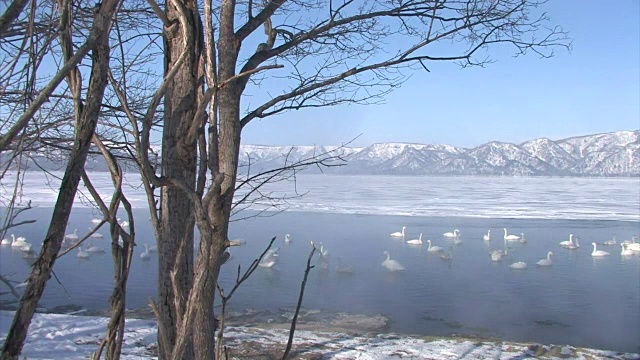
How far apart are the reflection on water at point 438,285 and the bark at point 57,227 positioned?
9013mm

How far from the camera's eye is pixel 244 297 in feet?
38.5

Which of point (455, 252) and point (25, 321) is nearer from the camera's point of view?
point (25, 321)

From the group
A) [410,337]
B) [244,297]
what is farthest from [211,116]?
[244,297]

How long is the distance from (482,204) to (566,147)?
93.2 metres

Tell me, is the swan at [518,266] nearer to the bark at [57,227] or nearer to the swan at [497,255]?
the swan at [497,255]

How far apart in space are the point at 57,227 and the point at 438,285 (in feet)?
41.8

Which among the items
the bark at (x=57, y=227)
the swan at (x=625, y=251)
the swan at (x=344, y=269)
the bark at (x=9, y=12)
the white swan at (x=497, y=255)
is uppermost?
the bark at (x=9, y=12)

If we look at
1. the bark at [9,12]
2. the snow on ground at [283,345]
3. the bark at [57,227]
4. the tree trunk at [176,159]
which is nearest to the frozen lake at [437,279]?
the snow on ground at [283,345]

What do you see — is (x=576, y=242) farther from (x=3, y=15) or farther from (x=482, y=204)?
(x=3, y=15)

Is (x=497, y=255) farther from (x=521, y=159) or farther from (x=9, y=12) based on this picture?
(x=521, y=159)

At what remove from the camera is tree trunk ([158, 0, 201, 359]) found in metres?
1.17

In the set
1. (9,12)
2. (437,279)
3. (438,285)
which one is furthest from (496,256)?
(9,12)

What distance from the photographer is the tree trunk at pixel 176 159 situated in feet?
3.85

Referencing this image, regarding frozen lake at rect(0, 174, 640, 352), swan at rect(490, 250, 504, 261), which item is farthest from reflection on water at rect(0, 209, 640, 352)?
swan at rect(490, 250, 504, 261)
